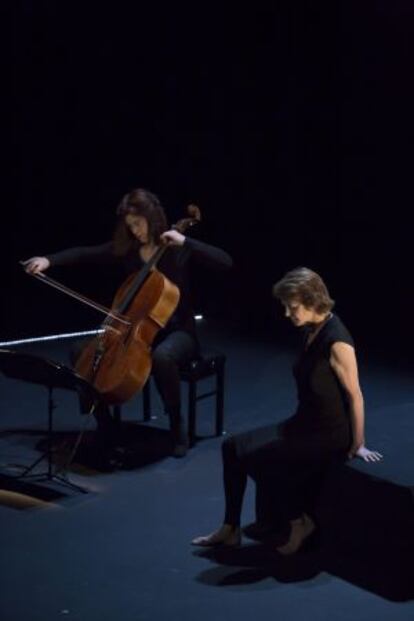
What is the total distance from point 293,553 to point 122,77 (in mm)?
4084

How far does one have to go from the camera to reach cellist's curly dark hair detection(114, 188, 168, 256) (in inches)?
221

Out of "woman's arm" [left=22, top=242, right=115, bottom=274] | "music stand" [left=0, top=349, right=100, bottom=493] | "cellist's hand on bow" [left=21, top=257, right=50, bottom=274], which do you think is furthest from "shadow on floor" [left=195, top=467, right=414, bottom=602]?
"woman's arm" [left=22, top=242, right=115, bottom=274]

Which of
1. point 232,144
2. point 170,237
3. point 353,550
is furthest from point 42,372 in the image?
point 232,144

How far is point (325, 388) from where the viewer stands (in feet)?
14.9

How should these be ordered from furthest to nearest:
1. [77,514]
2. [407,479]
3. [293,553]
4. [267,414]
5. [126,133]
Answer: [126,133]
[267,414]
[77,514]
[293,553]
[407,479]

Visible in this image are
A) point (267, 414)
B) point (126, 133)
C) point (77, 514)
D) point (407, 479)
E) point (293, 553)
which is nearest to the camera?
point (407, 479)

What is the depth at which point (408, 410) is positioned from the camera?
512 cm

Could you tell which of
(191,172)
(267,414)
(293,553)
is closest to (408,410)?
(293,553)

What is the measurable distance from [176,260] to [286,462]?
1530mm

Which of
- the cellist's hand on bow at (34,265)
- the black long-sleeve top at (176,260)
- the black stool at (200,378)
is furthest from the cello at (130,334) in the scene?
the black stool at (200,378)

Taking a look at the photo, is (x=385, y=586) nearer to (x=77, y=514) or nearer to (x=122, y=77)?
(x=77, y=514)

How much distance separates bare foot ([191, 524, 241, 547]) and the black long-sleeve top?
1.44 m

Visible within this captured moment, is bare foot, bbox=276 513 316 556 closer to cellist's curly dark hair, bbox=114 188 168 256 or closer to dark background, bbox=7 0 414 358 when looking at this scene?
cellist's curly dark hair, bbox=114 188 168 256

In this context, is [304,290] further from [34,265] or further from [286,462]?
[34,265]
